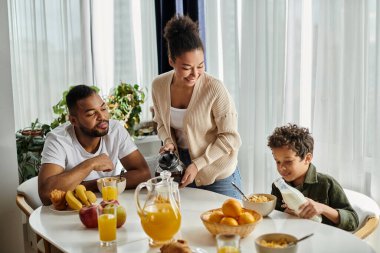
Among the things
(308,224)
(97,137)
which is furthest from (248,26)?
(308,224)

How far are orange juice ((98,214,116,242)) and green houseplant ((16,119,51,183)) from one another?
2.18 meters

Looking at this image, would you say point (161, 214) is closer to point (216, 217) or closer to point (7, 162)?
point (216, 217)

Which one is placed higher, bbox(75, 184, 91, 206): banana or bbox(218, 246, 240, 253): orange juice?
bbox(218, 246, 240, 253): orange juice

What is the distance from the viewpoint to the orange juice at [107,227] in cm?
159

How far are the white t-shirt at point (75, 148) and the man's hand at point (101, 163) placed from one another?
155 mm

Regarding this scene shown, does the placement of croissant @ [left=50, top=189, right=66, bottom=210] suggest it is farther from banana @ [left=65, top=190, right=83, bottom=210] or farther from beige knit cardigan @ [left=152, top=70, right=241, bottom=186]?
beige knit cardigan @ [left=152, top=70, right=241, bottom=186]

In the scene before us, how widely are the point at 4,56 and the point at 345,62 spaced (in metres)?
1.84

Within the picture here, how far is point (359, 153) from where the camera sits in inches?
99.1

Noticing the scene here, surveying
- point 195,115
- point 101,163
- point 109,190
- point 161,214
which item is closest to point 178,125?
point 195,115

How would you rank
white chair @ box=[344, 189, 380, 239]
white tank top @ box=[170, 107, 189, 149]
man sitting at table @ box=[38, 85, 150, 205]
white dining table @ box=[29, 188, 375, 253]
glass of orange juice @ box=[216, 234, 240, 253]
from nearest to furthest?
glass of orange juice @ box=[216, 234, 240, 253] → white dining table @ box=[29, 188, 375, 253] → white chair @ box=[344, 189, 380, 239] → man sitting at table @ box=[38, 85, 150, 205] → white tank top @ box=[170, 107, 189, 149]

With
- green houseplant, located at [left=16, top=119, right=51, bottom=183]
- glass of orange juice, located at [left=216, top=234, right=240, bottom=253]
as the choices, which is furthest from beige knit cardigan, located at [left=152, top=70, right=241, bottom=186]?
green houseplant, located at [left=16, top=119, right=51, bottom=183]

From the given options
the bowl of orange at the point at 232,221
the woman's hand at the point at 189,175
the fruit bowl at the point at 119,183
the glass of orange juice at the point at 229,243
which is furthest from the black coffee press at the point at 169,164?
the glass of orange juice at the point at 229,243

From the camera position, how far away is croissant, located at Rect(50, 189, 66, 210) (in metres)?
1.99

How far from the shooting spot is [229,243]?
4.17ft
